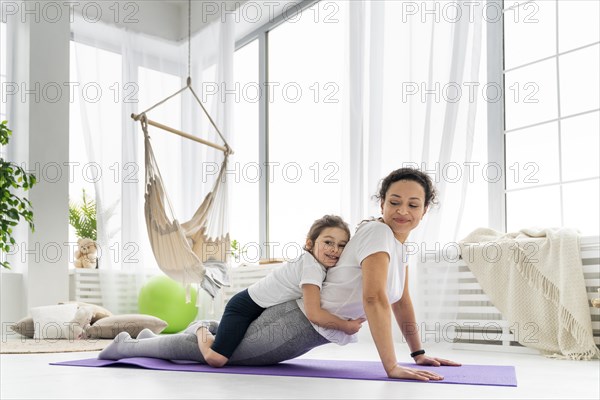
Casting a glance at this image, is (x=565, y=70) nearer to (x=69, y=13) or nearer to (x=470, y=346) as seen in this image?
(x=470, y=346)

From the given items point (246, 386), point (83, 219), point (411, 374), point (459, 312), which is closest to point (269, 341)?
point (246, 386)

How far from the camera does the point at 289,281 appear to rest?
6.99 feet

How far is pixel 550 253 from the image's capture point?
9.50 ft

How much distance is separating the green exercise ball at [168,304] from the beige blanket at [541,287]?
238cm

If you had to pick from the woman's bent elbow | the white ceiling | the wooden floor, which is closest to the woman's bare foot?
the wooden floor

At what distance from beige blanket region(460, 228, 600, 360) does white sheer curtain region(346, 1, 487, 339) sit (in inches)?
10.7

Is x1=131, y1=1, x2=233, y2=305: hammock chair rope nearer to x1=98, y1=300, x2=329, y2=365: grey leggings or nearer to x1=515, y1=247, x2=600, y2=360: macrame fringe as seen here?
x1=98, y1=300, x2=329, y2=365: grey leggings

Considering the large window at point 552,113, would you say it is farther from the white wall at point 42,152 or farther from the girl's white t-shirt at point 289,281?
the white wall at point 42,152

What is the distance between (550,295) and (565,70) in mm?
1119

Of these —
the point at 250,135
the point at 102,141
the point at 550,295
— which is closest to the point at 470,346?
the point at 550,295

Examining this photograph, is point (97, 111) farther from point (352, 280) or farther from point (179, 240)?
point (352, 280)

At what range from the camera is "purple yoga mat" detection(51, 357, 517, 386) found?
6.36 ft

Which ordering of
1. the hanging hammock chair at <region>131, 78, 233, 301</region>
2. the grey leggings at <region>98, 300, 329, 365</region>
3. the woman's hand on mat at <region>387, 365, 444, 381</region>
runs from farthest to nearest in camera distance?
the hanging hammock chair at <region>131, 78, 233, 301</region> → the grey leggings at <region>98, 300, 329, 365</region> → the woman's hand on mat at <region>387, 365, 444, 381</region>

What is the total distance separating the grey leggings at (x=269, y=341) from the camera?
6.93 ft
